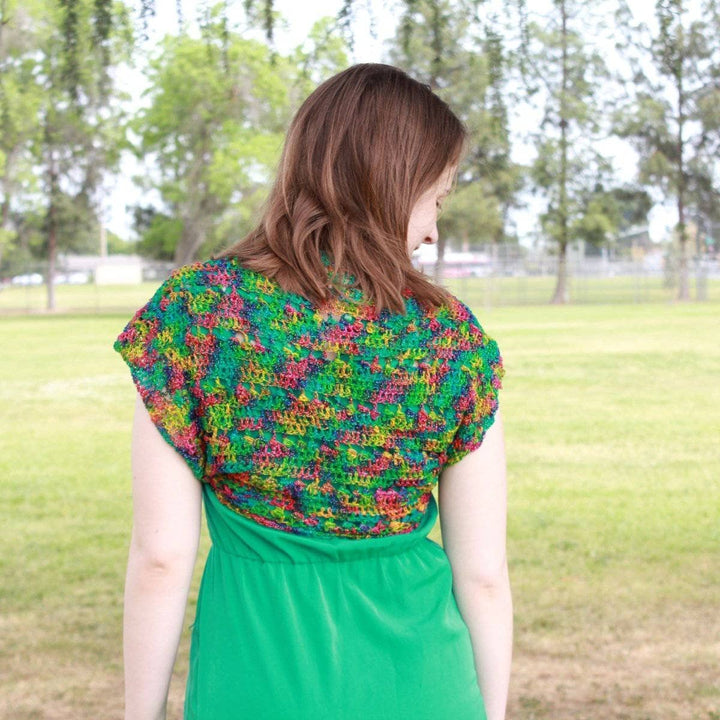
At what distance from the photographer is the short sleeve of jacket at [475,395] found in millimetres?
1407

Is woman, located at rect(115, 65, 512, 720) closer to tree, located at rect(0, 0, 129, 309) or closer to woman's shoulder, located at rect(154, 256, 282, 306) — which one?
woman's shoulder, located at rect(154, 256, 282, 306)

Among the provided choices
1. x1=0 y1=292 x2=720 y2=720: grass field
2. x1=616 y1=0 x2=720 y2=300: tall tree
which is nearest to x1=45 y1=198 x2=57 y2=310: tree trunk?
x1=0 y1=292 x2=720 y2=720: grass field

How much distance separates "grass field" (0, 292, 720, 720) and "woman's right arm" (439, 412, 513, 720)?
0.43 ft

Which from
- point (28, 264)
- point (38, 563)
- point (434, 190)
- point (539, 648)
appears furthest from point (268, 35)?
point (28, 264)

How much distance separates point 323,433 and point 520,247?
42.1m

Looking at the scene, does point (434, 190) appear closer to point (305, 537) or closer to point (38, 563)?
point (305, 537)

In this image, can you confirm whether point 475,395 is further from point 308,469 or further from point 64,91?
point 64,91

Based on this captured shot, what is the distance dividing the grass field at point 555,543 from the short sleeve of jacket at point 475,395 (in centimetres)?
28

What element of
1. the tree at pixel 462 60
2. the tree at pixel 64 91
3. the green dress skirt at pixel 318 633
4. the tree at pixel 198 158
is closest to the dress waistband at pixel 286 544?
the green dress skirt at pixel 318 633

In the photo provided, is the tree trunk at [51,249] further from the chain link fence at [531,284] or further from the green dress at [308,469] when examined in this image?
the green dress at [308,469]

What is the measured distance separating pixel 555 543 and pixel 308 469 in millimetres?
5814

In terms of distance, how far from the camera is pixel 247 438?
1349mm

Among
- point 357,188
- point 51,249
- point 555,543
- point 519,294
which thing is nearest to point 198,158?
point 51,249

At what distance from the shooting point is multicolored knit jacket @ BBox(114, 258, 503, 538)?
52.3 inches
